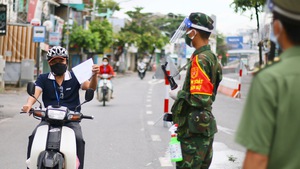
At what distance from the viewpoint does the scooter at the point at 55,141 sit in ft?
19.0

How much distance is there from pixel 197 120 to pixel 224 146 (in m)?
6.09

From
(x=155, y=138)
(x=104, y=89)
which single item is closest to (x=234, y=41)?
(x=104, y=89)

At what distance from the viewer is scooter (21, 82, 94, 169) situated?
5793mm

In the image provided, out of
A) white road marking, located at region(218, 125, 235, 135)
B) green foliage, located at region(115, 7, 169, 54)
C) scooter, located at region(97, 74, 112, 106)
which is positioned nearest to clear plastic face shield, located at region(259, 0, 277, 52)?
white road marking, located at region(218, 125, 235, 135)

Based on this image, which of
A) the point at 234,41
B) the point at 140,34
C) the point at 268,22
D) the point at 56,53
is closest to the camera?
the point at 268,22

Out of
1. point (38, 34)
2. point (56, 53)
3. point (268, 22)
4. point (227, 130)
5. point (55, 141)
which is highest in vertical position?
point (268, 22)

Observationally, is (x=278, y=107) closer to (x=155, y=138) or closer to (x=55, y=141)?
(x=55, y=141)

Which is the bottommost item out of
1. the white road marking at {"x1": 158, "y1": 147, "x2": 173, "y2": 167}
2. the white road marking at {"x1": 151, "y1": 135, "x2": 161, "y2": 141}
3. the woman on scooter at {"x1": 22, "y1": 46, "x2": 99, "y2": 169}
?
the white road marking at {"x1": 151, "y1": 135, "x2": 161, "y2": 141}

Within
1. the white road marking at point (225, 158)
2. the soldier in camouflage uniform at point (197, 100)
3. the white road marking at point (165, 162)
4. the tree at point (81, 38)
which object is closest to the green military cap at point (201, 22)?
the soldier in camouflage uniform at point (197, 100)

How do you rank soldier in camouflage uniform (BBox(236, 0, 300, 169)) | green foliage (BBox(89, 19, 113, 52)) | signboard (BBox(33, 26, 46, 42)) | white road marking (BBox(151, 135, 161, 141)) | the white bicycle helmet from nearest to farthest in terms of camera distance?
1. soldier in camouflage uniform (BBox(236, 0, 300, 169))
2. the white bicycle helmet
3. white road marking (BBox(151, 135, 161, 141))
4. signboard (BBox(33, 26, 46, 42))
5. green foliage (BBox(89, 19, 113, 52))

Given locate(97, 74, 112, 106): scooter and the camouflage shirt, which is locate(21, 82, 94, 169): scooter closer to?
the camouflage shirt

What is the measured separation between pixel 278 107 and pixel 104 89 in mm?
17754

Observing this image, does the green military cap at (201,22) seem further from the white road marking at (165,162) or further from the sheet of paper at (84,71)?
A: the white road marking at (165,162)

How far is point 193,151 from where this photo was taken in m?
5.03
